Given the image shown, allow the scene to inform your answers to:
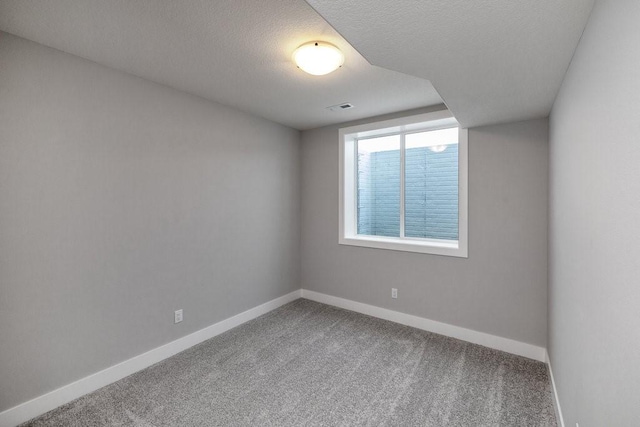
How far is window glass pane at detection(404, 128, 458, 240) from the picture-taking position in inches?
128

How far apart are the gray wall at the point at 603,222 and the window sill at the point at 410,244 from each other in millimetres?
1368

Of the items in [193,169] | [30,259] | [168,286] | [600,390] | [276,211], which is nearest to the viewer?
[600,390]

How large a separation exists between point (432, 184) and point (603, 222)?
2427mm

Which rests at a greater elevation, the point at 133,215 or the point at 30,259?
the point at 133,215

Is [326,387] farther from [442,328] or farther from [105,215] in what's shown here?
[105,215]

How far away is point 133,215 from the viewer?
2426 millimetres

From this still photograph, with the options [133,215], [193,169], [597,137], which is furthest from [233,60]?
[597,137]

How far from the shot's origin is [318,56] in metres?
1.90

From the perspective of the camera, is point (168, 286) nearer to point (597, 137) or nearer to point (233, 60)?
point (233, 60)

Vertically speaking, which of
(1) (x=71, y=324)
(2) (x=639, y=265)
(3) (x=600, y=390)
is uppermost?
(2) (x=639, y=265)

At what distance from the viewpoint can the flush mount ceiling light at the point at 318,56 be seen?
1878 mm

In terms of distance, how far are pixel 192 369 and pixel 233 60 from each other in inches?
99.6

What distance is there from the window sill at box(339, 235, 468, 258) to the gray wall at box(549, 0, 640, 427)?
1.37 m

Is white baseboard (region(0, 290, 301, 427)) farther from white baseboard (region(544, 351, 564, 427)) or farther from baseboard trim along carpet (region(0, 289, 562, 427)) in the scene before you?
white baseboard (region(544, 351, 564, 427))
